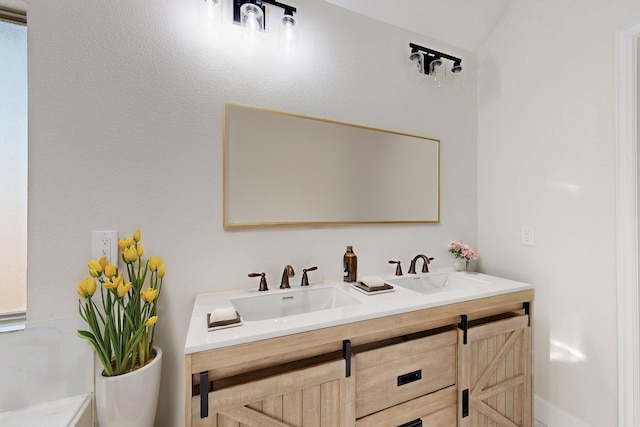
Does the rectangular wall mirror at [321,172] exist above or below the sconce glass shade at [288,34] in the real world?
below

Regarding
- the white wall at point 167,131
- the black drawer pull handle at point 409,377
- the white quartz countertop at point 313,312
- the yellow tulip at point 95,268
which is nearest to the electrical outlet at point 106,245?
the white wall at point 167,131

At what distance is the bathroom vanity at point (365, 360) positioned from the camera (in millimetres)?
937

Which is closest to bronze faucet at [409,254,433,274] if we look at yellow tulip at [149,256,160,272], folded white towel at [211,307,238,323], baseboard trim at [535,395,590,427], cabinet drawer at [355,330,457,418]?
cabinet drawer at [355,330,457,418]

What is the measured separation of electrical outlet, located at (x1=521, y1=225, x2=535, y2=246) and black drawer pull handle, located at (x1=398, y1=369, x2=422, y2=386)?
47.5 inches

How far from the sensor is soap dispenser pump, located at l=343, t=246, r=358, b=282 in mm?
1623

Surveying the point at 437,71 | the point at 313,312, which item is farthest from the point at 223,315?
the point at 437,71

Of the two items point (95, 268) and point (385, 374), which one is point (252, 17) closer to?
point (95, 268)

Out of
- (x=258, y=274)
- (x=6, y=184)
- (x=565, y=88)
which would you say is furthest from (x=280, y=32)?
(x=565, y=88)

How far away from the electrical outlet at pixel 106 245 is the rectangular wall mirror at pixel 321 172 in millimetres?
472

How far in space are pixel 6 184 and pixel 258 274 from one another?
1088mm

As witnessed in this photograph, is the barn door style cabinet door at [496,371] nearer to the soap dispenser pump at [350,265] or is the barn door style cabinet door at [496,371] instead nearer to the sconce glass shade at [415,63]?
the soap dispenser pump at [350,265]

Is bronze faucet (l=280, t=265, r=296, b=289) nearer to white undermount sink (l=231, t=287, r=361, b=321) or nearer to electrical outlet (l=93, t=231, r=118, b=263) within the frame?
white undermount sink (l=231, t=287, r=361, b=321)

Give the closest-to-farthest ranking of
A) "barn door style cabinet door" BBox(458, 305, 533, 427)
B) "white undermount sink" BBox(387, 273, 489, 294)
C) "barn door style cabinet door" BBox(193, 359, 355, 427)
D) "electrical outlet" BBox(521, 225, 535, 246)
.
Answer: "barn door style cabinet door" BBox(193, 359, 355, 427) < "barn door style cabinet door" BBox(458, 305, 533, 427) < "white undermount sink" BBox(387, 273, 489, 294) < "electrical outlet" BBox(521, 225, 535, 246)

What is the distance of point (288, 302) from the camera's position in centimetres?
145
